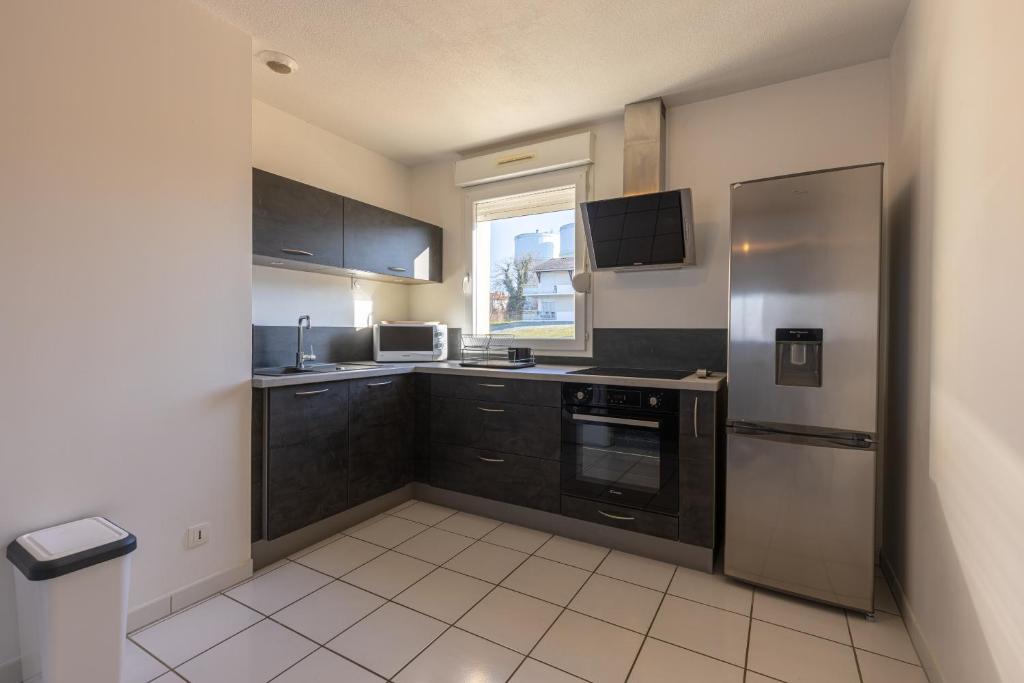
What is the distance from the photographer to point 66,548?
1.48 m

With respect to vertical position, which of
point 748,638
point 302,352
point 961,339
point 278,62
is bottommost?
point 748,638

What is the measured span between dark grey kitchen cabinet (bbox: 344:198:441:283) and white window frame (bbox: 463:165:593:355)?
12.2 inches

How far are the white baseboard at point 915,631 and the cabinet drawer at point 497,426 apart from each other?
1651 mm

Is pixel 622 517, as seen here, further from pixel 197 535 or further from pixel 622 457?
pixel 197 535

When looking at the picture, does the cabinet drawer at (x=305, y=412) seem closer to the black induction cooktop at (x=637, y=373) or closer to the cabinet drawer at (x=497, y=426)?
the cabinet drawer at (x=497, y=426)

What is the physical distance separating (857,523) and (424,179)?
12.2ft

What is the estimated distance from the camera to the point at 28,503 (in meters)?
1.61

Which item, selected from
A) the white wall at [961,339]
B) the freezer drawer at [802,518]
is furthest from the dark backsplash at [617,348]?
the white wall at [961,339]

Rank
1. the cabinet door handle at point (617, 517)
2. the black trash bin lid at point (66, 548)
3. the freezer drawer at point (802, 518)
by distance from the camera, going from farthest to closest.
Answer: the cabinet door handle at point (617, 517), the freezer drawer at point (802, 518), the black trash bin lid at point (66, 548)

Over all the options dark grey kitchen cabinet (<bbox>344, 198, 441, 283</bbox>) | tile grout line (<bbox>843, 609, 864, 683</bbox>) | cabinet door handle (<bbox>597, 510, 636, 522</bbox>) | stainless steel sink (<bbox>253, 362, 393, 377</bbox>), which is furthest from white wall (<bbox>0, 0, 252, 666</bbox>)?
tile grout line (<bbox>843, 609, 864, 683</bbox>)

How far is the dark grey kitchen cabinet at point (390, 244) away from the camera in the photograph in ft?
10.3

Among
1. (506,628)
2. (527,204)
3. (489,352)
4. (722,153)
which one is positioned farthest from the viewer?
(527,204)

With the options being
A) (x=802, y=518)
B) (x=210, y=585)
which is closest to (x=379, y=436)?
(x=210, y=585)

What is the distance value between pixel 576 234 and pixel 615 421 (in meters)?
1.47
